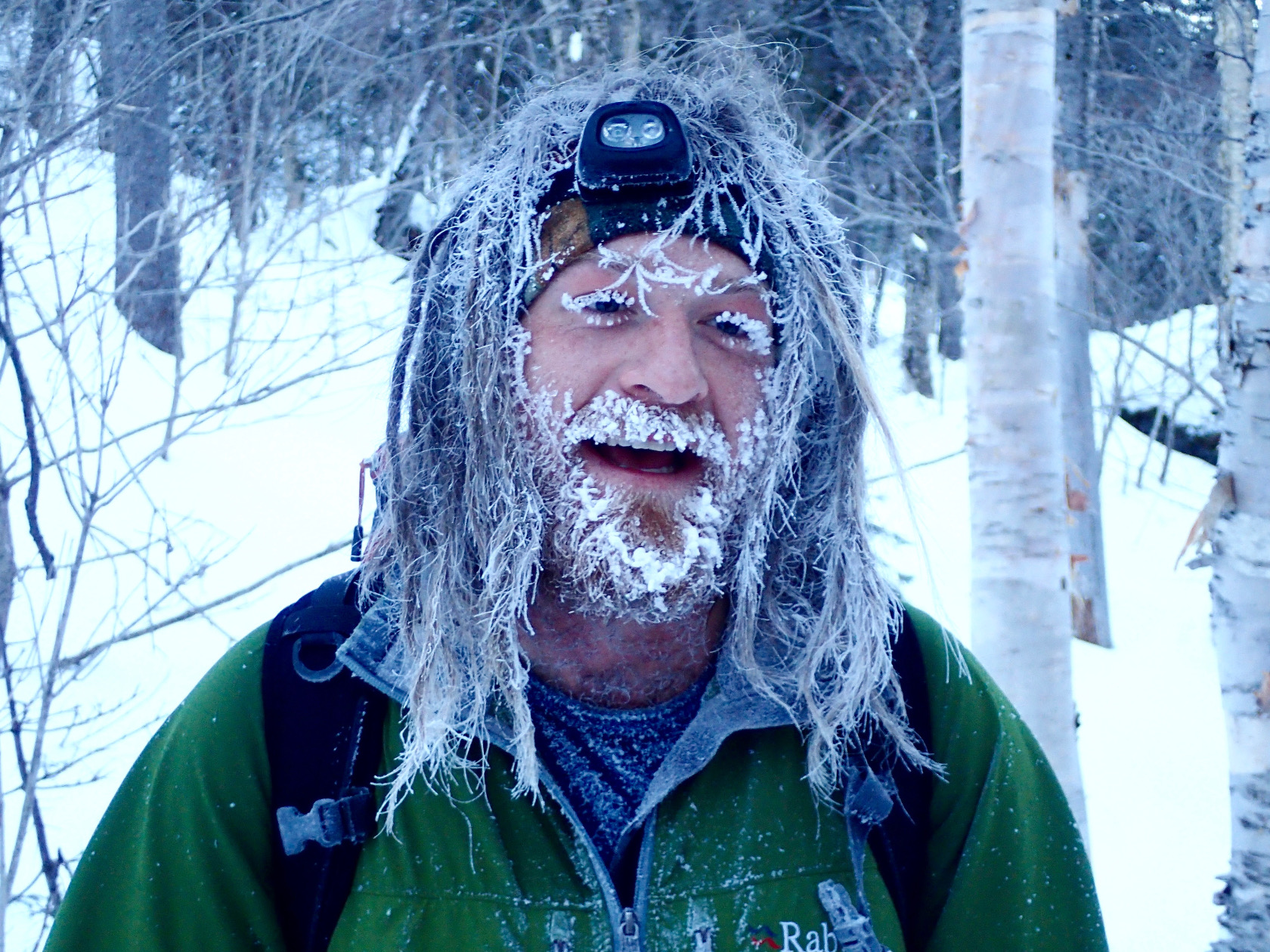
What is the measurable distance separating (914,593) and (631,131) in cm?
755

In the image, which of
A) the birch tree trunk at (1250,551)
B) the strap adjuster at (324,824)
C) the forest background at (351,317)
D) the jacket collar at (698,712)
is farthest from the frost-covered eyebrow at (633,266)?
the birch tree trunk at (1250,551)

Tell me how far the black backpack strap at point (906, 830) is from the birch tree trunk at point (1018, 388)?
176cm

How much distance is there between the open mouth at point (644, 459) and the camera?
156 cm

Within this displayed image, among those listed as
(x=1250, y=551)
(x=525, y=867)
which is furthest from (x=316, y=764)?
(x=1250, y=551)

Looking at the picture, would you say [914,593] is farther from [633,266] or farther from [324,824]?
[324,824]

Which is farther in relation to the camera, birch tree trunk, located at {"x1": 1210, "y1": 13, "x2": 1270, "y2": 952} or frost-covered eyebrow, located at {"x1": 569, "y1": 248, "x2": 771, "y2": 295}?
birch tree trunk, located at {"x1": 1210, "y1": 13, "x2": 1270, "y2": 952}

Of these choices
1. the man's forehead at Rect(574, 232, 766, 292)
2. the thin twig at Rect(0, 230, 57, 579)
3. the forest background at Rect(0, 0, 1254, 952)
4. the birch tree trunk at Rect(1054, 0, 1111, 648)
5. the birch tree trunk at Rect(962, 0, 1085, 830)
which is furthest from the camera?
the birch tree trunk at Rect(1054, 0, 1111, 648)

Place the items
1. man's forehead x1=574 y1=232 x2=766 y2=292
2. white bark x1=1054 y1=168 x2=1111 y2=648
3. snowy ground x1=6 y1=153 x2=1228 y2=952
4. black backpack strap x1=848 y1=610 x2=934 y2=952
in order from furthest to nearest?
white bark x1=1054 y1=168 x2=1111 y2=648
snowy ground x1=6 y1=153 x2=1228 y2=952
man's forehead x1=574 y1=232 x2=766 y2=292
black backpack strap x1=848 y1=610 x2=934 y2=952

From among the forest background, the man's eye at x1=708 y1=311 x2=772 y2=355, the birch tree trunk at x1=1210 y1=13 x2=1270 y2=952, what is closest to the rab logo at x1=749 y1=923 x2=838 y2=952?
the forest background

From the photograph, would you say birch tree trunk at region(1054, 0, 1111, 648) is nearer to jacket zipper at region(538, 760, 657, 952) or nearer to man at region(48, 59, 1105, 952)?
man at region(48, 59, 1105, 952)

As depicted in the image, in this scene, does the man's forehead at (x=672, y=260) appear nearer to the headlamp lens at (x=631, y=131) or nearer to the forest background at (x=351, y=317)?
the headlamp lens at (x=631, y=131)

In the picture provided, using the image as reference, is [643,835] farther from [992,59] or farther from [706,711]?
[992,59]

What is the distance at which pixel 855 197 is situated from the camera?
991 centimetres

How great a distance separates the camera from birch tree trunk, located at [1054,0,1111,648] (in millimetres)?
6875
